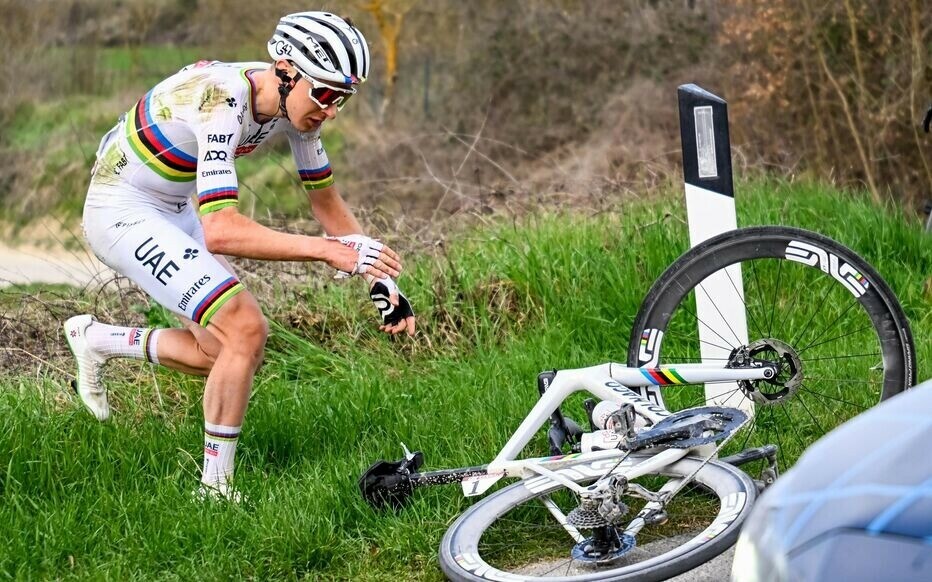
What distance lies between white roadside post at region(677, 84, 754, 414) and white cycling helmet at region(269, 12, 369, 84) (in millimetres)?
1344

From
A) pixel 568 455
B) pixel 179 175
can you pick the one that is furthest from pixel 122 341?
pixel 568 455

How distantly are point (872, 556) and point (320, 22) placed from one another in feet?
11.6

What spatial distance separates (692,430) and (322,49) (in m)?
2.07

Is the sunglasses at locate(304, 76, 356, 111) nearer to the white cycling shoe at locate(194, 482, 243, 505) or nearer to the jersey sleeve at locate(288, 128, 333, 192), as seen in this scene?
the jersey sleeve at locate(288, 128, 333, 192)

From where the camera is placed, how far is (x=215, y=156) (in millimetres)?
4973

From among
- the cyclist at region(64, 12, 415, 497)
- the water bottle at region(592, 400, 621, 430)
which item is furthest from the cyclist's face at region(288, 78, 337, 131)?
the water bottle at region(592, 400, 621, 430)

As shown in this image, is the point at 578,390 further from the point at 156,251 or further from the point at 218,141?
the point at 156,251

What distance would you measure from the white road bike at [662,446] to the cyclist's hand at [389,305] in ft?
1.87

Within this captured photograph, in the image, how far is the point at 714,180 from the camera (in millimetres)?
5223

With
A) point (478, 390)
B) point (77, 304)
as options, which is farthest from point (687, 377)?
point (77, 304)

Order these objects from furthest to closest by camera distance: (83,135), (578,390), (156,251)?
(83,135)
(156,251)
(578,390)

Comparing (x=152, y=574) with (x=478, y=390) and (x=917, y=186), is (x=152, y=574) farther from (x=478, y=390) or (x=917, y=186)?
(x=917, y=186)

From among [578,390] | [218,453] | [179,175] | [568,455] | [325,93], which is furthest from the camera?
[179,175]

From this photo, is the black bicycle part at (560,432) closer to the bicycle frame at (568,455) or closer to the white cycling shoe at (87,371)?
the bicycle frame at (568,455)
